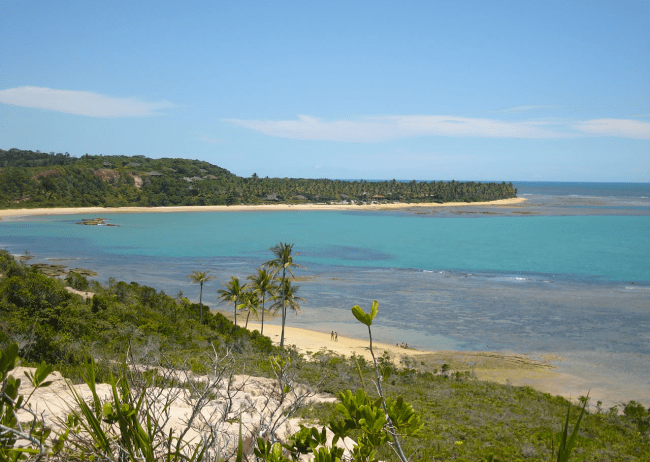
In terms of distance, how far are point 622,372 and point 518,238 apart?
55636mm

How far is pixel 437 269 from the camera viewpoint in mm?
52875

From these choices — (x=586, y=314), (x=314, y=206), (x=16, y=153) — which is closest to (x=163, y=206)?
(x=314, y=206)

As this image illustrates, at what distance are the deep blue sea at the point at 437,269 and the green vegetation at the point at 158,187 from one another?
69.1 feet

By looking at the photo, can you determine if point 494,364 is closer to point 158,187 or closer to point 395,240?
point 395,240

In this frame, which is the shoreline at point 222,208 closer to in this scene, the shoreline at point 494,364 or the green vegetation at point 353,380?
the green vegetation at point 353,380

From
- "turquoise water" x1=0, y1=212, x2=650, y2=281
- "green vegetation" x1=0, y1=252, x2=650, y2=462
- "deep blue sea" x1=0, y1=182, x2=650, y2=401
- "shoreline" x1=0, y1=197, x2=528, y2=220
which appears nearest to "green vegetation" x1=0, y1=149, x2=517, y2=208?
"shoreline" x1=0, y1=197, x2=528, y2=220

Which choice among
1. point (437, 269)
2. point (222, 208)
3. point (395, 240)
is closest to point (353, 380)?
point (437, 269)

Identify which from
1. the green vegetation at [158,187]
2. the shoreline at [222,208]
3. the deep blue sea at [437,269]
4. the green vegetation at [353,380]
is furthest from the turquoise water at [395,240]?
the green vegetation at [353,380]

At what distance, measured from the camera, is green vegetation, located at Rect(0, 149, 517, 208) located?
11721 cm

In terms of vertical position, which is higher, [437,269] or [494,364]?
[437,269]

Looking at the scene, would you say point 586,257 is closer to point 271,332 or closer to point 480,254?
point 480,254

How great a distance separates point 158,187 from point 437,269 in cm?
11014

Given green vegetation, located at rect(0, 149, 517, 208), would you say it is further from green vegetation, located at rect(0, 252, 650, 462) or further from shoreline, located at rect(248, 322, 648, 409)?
shoreline, located at rect(248, 322, 648, 409)

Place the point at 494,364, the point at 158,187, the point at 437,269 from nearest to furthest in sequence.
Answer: the point at 494,364 → the point at 437,269 → the point at 158,187
